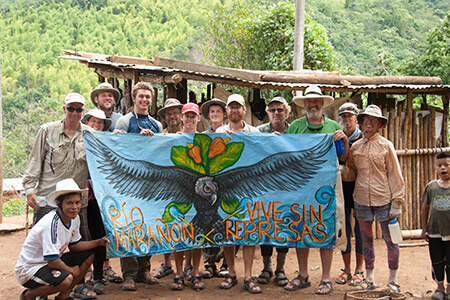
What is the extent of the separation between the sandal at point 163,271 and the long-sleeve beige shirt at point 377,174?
7.78ft

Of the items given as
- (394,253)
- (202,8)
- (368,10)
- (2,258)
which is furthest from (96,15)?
(394,253)

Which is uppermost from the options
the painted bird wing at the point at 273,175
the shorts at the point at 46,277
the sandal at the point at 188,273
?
the painted bird wing at the point at 273,175

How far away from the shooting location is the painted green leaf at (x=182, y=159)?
4.65 meters

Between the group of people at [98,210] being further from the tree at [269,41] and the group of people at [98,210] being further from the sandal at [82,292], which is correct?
the tree at [269,41]

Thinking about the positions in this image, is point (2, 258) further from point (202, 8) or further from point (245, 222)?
point (202, 8)

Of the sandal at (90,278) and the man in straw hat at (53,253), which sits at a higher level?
the man in straw hat at (53,253)

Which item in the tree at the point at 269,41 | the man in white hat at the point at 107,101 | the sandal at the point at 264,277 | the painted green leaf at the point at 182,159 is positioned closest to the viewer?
the painted green leaf at the point at 182,159

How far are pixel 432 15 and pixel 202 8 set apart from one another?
25.6 m

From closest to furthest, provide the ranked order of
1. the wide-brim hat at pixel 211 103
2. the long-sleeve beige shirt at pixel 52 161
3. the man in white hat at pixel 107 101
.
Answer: the long-sleeve beige shirt at pixel 52 161
the wide-brim hat at pixel 211 103
the man in white hat at pixel 107 101

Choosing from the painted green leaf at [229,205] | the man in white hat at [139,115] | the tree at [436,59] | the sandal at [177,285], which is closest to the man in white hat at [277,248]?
the painted green leaf at [229,205]

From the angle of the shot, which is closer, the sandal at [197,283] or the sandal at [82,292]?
the sandal at [82,292]

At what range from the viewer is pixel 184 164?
466 centimetres

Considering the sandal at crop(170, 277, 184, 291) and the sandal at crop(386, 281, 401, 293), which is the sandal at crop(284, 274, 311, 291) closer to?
the sandal at crop(386, 281, 401, 293)

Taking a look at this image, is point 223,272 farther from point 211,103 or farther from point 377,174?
point 377,174
